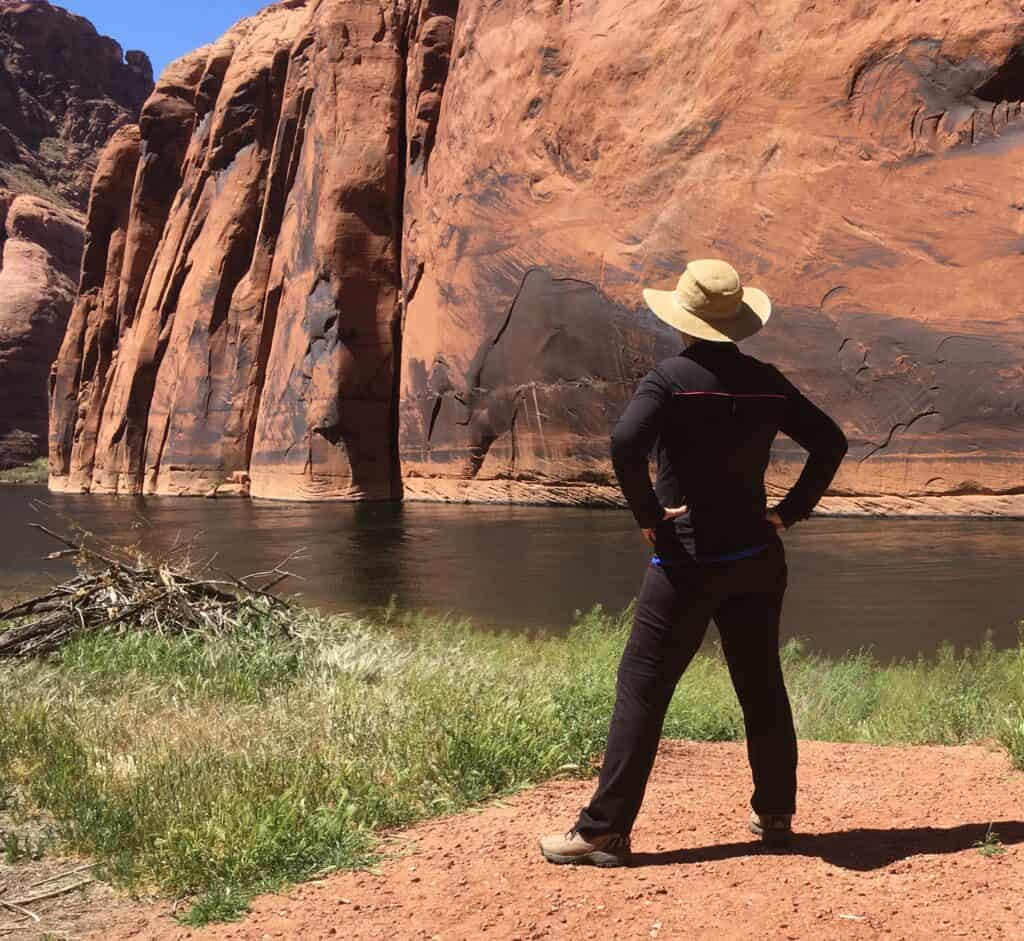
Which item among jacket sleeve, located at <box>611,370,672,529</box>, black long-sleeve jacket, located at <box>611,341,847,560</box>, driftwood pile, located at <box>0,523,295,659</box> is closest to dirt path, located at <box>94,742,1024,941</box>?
black long-sleeve jacket, located at <box>611,341,847,560</box>

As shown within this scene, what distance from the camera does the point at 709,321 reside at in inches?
127

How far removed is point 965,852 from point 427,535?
16.9m

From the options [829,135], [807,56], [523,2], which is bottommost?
[829,135]

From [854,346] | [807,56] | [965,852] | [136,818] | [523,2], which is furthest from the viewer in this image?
[523,2]

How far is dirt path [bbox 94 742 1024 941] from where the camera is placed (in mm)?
2564

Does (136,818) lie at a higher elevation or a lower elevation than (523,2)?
lower

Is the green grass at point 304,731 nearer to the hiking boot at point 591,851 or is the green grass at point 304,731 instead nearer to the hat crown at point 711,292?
the hiking boot at point 591,851

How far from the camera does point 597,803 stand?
3.04 metres

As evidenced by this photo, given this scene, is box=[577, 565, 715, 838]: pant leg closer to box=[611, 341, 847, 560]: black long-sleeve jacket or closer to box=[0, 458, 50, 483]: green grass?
box=[611, 341, 847, 560]: black long-sleeve jacket

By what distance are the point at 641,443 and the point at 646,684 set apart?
0.70m

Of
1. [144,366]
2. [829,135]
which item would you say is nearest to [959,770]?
[829,135]

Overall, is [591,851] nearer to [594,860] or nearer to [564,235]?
[594,860]

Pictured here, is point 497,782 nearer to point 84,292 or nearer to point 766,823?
point 766,823

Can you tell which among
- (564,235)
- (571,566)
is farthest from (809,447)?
(564,235)
